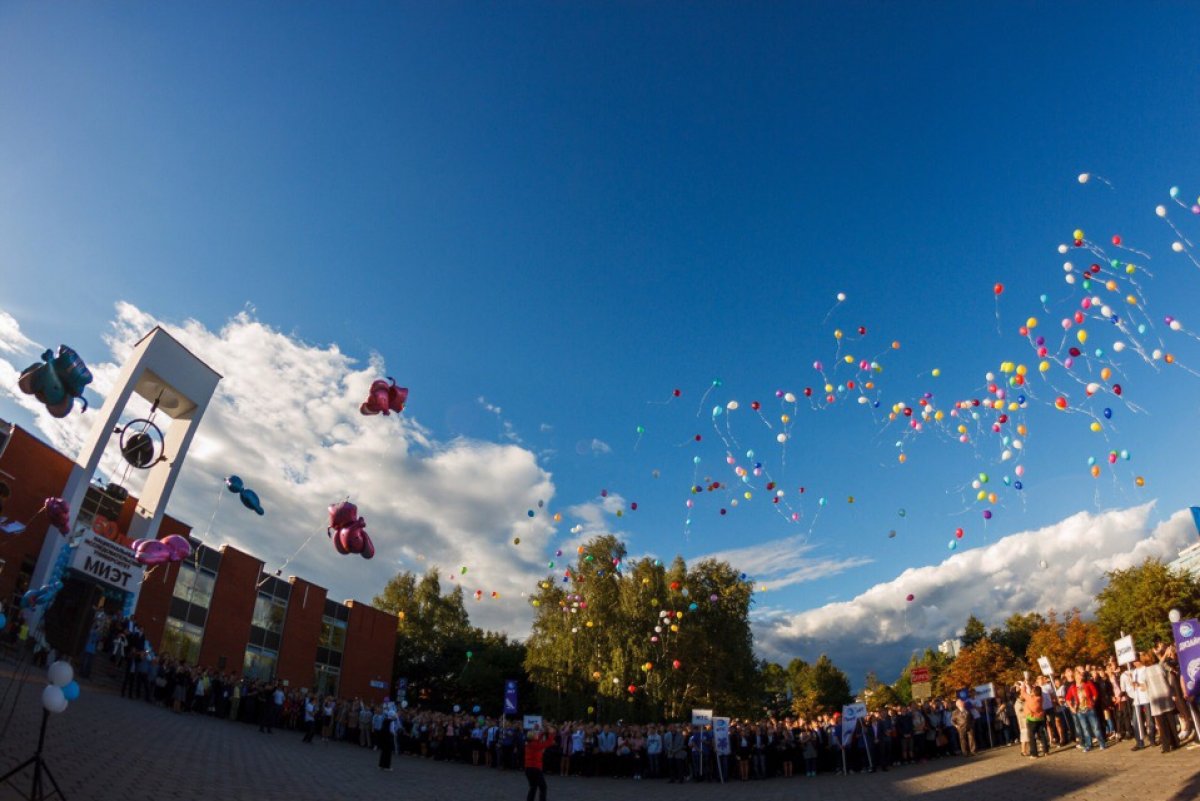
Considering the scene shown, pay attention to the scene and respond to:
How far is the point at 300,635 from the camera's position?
38.1 meters

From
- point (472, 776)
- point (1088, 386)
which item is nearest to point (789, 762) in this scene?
point (472, 776)

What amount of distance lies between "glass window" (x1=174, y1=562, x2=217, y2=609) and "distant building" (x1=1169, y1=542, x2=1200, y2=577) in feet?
377

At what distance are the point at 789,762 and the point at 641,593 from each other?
1845 cm

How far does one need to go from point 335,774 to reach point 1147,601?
41.5 meters

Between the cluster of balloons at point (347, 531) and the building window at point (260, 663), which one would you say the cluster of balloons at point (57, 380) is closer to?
the cluster of balloons at point (347, 531)

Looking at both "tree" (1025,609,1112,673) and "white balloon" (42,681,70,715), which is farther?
"tree" (1025,609,1112,673)

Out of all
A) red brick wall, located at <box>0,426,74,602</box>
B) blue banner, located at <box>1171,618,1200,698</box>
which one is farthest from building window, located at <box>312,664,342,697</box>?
blue banner, located at <box>1171,618,1200,698</box>

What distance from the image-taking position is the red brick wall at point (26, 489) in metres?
22.9

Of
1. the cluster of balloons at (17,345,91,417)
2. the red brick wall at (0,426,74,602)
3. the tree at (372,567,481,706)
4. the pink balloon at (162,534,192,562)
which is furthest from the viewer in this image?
the tree at (372,567,481,706)

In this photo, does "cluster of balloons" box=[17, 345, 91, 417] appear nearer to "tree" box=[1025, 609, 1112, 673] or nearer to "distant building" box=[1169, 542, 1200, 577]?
"tree" box=[1025, 609, 1112, 673]

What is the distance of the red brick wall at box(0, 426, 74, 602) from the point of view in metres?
22.9

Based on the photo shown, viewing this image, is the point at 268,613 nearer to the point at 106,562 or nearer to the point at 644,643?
the point at 106,562

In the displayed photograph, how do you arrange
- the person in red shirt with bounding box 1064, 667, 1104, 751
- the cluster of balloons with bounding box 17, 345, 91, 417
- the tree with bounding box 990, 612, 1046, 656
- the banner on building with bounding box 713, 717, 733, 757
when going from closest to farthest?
the cluster of balloons with bounding box 17, 345, 91, 417
the person in red shirt with bounding box 1064, 667, 1104, 751
the banner on building with bounding box 713, 717, 733, 757
the tree with bounding box 990, 612, 1046, 656

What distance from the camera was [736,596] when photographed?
3847cm
